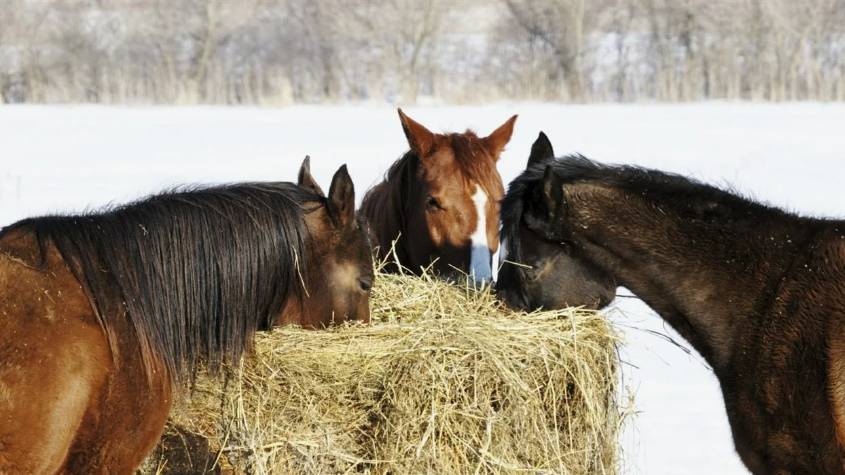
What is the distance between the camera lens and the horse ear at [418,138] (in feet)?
→ 14.9

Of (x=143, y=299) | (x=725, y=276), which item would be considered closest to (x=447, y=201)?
(x=725, y=276)

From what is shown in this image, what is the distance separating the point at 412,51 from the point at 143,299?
2122 centimetres

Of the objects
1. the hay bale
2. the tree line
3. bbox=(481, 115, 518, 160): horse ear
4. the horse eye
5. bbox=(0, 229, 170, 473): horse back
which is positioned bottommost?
the hay bale

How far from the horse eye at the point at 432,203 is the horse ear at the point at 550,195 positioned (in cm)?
90

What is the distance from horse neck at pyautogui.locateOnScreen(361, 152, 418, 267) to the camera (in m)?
4.72

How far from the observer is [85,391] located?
267 cm

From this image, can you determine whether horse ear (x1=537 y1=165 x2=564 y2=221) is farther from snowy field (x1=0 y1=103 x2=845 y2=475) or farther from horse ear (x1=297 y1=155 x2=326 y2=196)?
snowy field (x1=0 y1=103 x2=845 y2=475)

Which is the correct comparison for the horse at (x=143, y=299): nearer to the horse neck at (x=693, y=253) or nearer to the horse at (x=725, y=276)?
the horse at (x=725, y=276)

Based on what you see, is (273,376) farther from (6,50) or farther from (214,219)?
(6,50)

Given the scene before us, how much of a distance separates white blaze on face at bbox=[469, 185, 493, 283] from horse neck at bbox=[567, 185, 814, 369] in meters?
0.78

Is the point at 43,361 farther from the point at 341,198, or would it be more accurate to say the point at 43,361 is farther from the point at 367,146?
the point at 367,146

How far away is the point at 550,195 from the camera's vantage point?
360 centimetres

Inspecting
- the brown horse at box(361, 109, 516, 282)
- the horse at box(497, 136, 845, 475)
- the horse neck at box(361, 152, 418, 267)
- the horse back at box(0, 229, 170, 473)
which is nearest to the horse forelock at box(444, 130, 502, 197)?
the brown horse at box(361, 109, 516, 282)

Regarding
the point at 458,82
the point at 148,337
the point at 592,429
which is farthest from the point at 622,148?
the point at 148,337
